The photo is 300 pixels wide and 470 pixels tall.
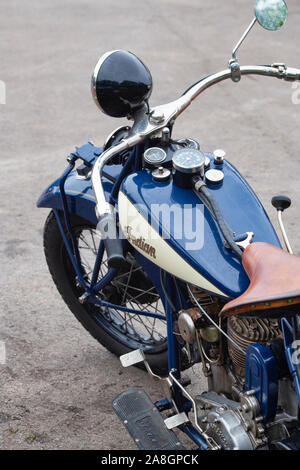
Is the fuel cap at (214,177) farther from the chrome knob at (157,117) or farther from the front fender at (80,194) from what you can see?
the front fender at (80,194)

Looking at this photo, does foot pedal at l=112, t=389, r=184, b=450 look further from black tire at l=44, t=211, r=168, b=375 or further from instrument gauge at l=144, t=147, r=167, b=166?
instrument gauge at l=144, t=147, r=167, b=166

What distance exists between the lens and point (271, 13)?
226 centimetres

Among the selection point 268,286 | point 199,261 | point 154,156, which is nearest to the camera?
point 268,286

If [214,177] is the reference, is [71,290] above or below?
below

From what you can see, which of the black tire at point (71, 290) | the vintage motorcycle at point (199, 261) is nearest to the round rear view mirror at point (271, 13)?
the vintage motorcycle at point (199, 261)

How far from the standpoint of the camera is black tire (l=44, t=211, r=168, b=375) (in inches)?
116

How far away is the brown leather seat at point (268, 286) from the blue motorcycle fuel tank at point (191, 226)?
0.33ft

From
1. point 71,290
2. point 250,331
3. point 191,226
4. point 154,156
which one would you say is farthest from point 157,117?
point 71,290

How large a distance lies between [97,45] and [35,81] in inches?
42.5

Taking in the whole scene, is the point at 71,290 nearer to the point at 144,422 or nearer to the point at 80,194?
the point at 80,194

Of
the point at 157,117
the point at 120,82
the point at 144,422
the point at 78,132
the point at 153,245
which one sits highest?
the point at 78,132

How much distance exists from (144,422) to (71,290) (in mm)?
881

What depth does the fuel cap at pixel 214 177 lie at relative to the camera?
225cm

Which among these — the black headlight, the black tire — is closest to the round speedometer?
the black headlight
